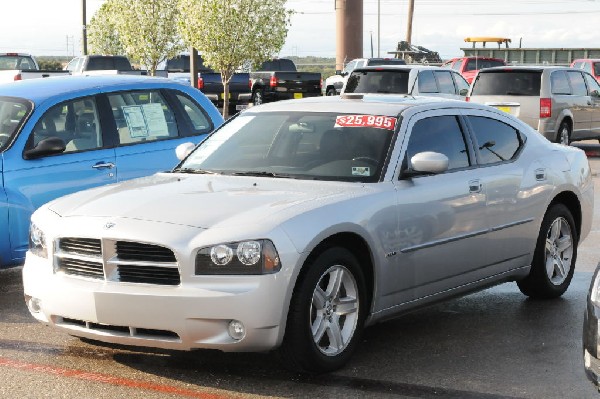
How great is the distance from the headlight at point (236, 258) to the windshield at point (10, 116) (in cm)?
340

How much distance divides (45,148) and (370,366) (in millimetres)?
3501

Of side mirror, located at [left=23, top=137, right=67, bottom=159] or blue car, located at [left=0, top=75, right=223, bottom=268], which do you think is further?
side mirror, located at [left=23, top=137, right=67, bottom=159]

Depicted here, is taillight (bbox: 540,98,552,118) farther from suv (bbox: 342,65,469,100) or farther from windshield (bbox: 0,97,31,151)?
windshield (bbox: 0,97,31,151)

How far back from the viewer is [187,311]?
19.0 feet

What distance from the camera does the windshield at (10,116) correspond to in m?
8.82

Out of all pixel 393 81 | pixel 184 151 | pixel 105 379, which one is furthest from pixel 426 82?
pixel 105 379

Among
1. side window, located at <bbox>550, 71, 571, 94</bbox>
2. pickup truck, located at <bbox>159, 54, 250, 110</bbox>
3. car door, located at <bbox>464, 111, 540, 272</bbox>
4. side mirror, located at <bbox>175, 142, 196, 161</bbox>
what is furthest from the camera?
pickup truck, located at <bbox>159, 54, 250, 110</bbox>

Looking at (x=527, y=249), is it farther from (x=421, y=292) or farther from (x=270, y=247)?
(x=270, y=247)

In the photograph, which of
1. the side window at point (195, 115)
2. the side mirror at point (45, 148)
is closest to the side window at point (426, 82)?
the side window at point (195, 115)

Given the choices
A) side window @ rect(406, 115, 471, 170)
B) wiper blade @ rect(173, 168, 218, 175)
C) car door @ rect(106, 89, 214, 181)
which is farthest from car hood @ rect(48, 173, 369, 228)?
car door @ rect(106, 89, 214, 181)

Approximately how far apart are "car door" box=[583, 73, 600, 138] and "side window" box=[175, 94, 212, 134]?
45.6ft

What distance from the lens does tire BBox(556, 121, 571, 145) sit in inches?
856

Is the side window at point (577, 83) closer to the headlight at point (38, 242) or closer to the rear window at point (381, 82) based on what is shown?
the rear window at point (381, 82)

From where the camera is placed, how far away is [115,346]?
21.3 feet
